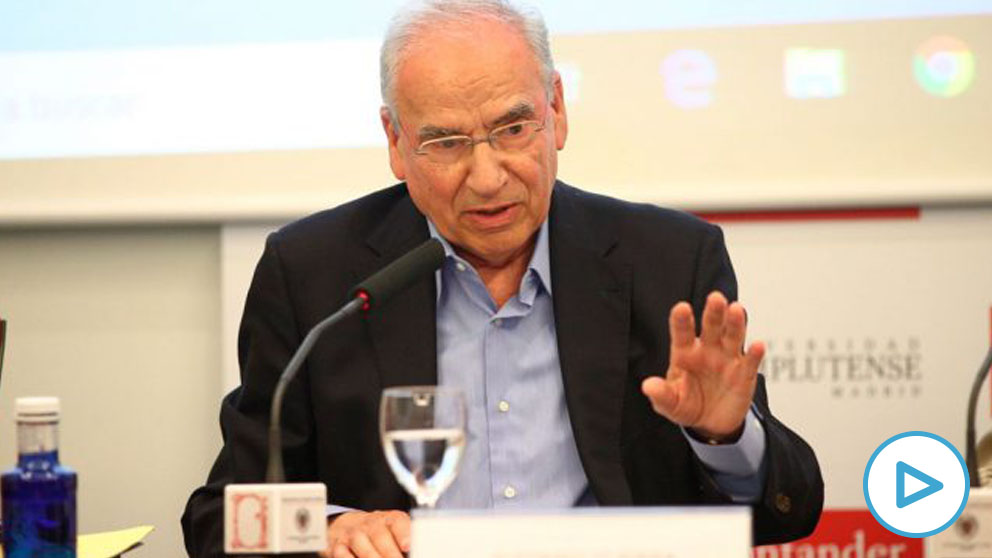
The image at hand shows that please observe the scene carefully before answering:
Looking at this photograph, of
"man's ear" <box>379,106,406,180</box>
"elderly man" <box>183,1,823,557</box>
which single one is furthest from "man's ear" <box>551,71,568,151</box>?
"man's ear" <box>379,106,406,180</box>

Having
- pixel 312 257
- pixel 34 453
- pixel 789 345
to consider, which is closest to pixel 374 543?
pixel 34 453

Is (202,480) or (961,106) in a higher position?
(961,106)

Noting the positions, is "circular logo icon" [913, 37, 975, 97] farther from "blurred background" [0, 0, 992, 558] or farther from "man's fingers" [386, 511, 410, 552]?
"man's fingers" [386, 511, 410, 552]

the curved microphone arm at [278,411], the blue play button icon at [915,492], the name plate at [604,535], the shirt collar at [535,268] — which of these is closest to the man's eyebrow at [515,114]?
the shirt collar at [535,268]

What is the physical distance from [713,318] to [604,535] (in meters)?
0.49

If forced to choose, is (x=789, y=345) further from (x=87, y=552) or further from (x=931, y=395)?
(x=87, y=552)

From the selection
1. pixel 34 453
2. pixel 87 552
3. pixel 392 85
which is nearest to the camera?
pixel 34 453

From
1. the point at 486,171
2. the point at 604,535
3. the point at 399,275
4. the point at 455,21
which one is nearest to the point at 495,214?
the point at 486,171

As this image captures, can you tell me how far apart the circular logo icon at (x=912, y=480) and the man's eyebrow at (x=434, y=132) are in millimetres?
912

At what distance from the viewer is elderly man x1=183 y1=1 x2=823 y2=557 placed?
2.32m

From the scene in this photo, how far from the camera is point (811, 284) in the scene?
3.60 meters

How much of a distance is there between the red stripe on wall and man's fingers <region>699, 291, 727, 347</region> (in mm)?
1738

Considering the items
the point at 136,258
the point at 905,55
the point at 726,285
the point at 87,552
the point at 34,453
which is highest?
the point at 905,55

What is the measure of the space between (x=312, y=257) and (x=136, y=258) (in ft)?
4.77
